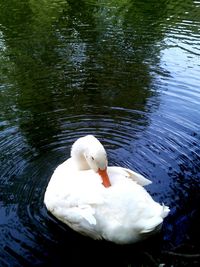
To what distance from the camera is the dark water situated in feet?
19.0

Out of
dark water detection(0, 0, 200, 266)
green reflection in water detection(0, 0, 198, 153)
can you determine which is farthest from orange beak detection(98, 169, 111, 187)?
green reflection in water detection(0, 0, 198, 153)

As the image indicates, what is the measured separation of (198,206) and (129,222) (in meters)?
1.57

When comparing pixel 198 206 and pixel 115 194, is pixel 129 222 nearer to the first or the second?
pixel 115 194

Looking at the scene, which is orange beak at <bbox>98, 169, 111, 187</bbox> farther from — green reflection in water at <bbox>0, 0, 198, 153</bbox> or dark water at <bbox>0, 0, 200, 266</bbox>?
green reflection in water at <bbox>0, 0, 198, 153</bbox>

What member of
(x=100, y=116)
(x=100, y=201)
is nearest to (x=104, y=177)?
(x=100, y=201)

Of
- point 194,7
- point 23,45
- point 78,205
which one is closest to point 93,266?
point 78,205

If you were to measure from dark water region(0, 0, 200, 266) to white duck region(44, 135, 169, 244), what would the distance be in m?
0.37

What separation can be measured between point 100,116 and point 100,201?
4098 millimetres

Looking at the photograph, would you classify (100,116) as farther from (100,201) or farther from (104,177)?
(100,201)

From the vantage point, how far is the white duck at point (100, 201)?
5242 millimetres

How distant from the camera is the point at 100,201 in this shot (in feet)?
17.9

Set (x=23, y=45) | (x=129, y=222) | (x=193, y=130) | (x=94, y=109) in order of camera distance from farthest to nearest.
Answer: (x=23, y=45) → (x=94, y=109) → (x=193, y=130) → (x=129, y=222)

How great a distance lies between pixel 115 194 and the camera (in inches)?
215

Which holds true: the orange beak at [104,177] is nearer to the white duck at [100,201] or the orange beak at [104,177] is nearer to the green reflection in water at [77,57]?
Result: the white duck at [100,201]
